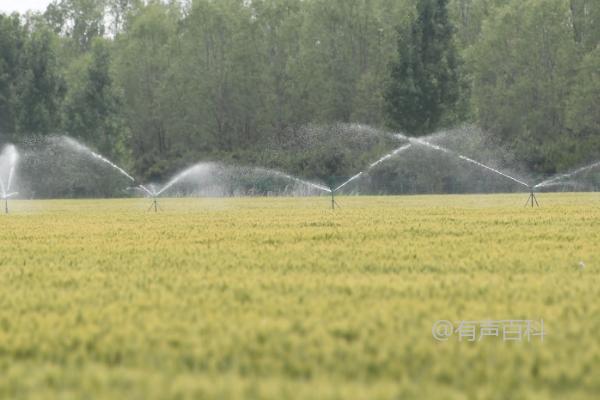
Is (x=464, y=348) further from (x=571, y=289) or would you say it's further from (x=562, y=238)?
(x=562, y=238)

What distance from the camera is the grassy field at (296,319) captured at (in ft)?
14.1

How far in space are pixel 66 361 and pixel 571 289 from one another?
366 centimetres

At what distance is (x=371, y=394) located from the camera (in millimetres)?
4023

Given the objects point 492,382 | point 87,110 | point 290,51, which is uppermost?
point 290,51

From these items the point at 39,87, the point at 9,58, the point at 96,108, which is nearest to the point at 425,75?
the point at 96,108

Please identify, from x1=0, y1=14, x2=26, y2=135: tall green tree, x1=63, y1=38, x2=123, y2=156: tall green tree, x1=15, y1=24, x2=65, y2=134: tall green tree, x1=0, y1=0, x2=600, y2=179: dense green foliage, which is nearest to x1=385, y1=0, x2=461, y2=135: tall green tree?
x1=0, y1=0, x2=600, y2=179: dense green foliage

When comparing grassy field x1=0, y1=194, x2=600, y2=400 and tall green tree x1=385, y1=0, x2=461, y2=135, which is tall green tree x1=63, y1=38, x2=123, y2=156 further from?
grassy field x1=0, y1=194, x2=600, y2=400

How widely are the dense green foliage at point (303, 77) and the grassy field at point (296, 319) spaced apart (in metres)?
38.2

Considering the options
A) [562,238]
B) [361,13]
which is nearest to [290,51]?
[361,13]

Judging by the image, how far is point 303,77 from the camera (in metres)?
61.0
